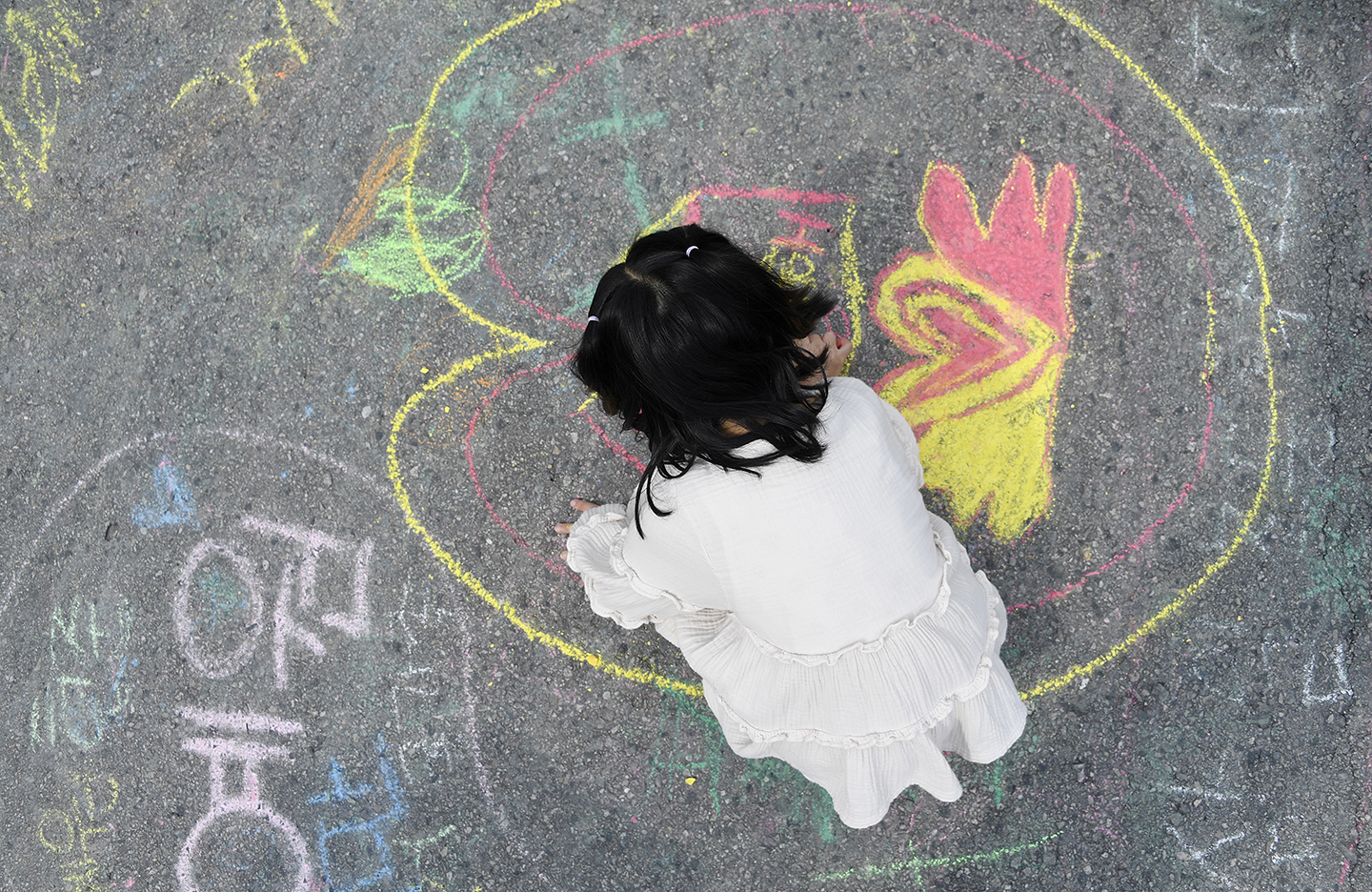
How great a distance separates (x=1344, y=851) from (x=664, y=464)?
2.58 metres

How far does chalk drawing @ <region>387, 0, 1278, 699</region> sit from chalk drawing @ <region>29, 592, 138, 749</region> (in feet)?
3.72

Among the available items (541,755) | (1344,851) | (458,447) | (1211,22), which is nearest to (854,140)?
(1211,22)

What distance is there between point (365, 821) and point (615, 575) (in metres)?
1.32

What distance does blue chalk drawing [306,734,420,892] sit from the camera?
8.20 ft

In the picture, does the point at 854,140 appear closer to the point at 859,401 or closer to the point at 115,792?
the point at 859,401

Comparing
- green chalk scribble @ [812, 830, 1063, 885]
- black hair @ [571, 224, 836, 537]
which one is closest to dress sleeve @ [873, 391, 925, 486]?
black hair @ [571, 224, 836, 537]

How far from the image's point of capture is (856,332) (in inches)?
97.1

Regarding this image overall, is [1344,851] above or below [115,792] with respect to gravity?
below

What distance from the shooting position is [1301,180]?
2404 mm

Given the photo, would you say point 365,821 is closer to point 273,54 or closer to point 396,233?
point 396,233

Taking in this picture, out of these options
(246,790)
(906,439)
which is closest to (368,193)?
(906,439)

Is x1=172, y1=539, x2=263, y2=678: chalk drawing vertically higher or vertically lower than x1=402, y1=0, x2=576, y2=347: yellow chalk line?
lower

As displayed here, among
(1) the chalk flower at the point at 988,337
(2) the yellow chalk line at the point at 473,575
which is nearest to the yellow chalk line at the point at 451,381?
(2) the yellow chalk line at the point at 473,575

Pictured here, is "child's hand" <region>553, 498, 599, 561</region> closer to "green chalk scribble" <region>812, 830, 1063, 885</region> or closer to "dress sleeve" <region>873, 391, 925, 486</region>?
"dress sleeve" <region>873, 391, 925, 486</region>
